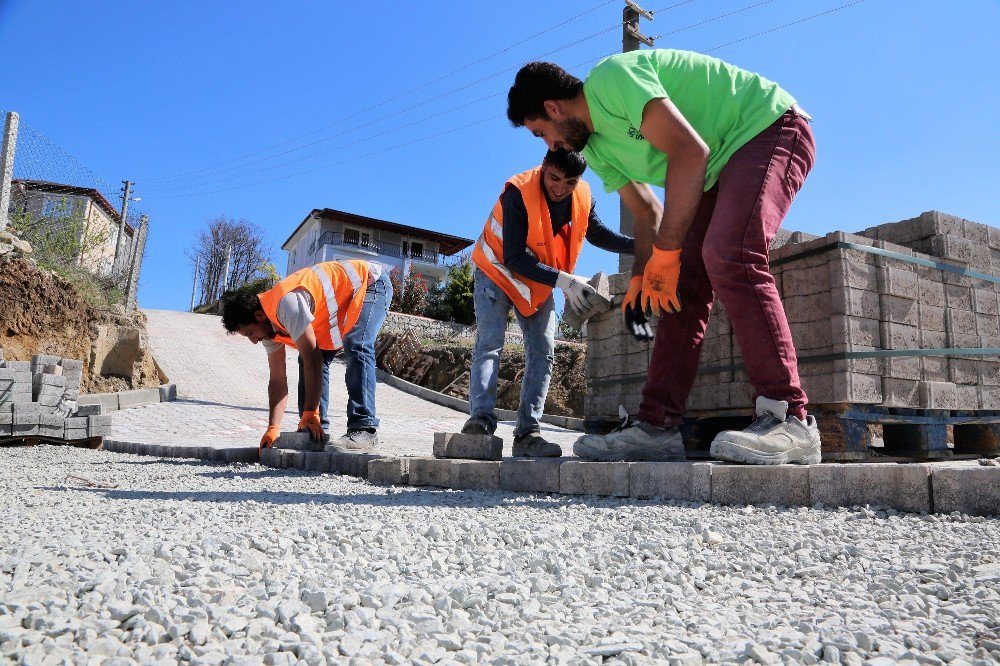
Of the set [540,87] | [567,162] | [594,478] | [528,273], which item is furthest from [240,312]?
[594,478]

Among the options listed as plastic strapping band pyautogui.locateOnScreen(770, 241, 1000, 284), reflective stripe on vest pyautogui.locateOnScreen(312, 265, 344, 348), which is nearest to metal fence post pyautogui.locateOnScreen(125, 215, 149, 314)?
reflective stripe on vest pyautogui.locateOnScreen(312, 265, 344, 348)

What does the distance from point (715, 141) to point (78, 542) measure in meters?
2.55

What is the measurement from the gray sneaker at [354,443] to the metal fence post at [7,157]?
8.15 meters

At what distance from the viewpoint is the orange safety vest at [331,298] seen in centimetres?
467

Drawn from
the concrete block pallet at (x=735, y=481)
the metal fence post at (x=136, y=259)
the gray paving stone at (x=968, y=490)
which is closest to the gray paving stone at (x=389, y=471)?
the concrete block pallet at (x=735, y=481)

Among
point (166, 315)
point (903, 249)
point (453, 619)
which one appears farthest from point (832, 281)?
point (166, 315)

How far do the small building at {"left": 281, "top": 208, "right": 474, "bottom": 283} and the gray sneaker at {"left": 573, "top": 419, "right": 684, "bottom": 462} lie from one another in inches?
1336

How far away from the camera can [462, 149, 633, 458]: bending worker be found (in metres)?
3.62

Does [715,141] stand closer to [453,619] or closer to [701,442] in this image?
[701,442]

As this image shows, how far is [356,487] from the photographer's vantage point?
338cm

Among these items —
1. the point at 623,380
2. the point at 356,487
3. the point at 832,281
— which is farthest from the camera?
the point at 623,380

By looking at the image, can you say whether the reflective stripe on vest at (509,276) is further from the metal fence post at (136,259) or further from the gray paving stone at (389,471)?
the metal fence post at (136,259)

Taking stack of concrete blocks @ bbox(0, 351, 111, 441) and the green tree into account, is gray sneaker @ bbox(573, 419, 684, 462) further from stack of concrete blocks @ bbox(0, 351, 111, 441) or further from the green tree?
the green tree

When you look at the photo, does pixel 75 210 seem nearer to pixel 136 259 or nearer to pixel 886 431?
pixel 136 259
